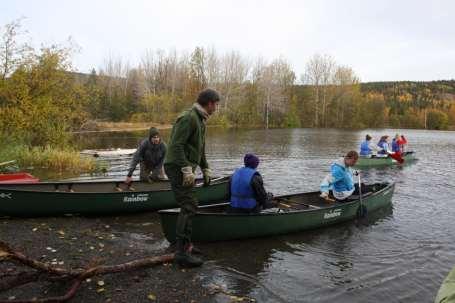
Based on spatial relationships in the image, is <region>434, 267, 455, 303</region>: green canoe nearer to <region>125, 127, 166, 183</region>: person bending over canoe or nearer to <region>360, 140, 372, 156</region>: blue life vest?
<region>125, 127, 166, 183</region>: person bending over canoe

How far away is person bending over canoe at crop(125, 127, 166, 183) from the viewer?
34.0 ft

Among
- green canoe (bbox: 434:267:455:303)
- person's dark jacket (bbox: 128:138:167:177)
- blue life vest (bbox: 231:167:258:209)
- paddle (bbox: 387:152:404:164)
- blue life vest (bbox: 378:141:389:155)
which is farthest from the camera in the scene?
blue life vest (bbox: 378:141:389:155)

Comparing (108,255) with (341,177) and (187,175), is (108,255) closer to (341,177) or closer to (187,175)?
(187,175)

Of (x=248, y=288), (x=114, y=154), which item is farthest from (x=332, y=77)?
(x=248, y=288)

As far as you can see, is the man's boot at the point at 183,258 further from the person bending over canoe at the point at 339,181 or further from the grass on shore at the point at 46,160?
the grass on shore at the point at 46,160

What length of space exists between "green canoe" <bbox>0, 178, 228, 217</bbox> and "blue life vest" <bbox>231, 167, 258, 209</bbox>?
102 inches

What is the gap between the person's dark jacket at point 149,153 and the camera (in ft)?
34.3

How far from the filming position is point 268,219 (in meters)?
8.27

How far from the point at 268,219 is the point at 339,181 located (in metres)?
2.98

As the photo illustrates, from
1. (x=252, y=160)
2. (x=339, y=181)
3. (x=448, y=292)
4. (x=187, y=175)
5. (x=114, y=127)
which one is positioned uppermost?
(x=114, y=127)

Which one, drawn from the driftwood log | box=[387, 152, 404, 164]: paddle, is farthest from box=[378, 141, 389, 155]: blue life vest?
the driftwood log

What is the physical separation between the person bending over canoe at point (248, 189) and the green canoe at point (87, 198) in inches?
101

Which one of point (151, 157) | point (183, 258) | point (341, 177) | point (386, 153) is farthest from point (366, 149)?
point (183, 258)

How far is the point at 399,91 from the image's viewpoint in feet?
378
